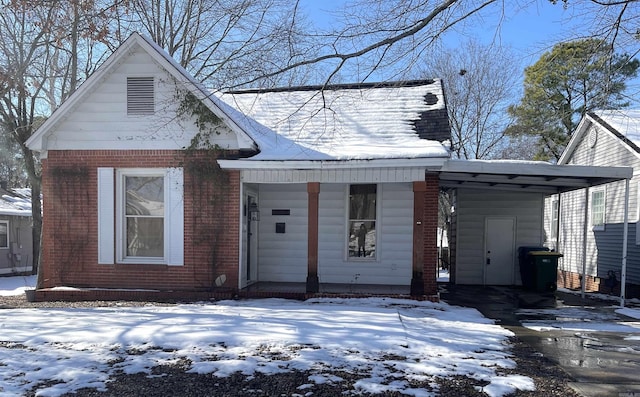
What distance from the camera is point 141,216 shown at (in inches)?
396

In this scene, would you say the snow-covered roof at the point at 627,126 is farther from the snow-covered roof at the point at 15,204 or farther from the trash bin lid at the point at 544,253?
the snow-covered roof at the point at 15,204

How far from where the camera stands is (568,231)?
664 inches

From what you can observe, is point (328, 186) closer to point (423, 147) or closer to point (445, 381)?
point (423, 147)

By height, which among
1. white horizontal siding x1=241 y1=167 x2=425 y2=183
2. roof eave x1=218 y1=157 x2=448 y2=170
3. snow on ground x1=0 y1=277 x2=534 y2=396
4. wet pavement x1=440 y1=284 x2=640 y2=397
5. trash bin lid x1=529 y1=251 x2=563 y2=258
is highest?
roof eave x1=218 y1=157 x2=448 y2=170

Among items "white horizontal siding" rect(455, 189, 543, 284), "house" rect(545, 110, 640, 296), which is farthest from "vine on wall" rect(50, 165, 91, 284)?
"house" rect(545, 110, 640, 296)

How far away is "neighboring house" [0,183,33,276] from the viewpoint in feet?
69.2

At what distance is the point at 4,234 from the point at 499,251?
71.6 feet

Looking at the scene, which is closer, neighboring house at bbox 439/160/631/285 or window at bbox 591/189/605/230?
neighboring house at bbox 439/160/631/285

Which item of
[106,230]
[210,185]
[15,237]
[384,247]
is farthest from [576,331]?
[15,237]

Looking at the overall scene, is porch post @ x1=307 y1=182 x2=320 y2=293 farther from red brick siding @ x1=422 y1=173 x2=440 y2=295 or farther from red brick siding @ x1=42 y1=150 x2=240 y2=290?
red brick siding @ x1=422 y1=173 x2=440 y2=295

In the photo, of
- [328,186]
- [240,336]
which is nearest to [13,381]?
[240,336]

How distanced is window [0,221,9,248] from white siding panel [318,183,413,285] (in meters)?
18.1

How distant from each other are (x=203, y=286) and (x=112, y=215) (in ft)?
8.46

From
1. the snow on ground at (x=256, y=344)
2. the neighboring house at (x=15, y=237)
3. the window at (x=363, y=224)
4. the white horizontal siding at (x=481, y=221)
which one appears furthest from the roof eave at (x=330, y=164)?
the neighboring house at (x=15, y=237)
